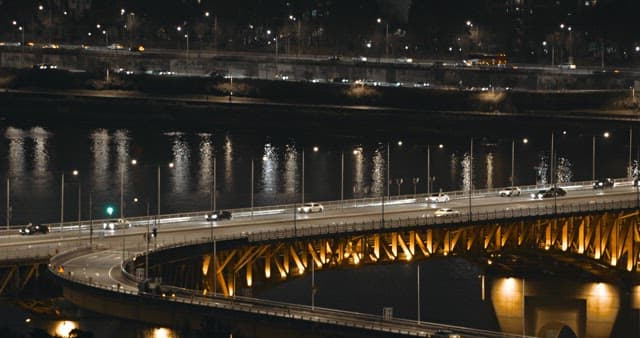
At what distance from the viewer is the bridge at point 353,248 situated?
41.5 metres

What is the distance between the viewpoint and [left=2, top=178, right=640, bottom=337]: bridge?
136 ft

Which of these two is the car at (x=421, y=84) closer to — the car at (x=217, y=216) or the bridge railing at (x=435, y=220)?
the bridge railing at (x=435, y=220)

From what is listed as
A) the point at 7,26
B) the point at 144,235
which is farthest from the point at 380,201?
the point at 7,26

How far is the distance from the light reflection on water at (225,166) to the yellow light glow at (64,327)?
17667 mm

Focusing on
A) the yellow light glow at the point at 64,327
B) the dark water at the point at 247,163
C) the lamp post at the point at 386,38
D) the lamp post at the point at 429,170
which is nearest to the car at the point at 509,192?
the lamp post at the point at 429,170

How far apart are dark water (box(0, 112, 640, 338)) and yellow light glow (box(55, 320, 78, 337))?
0.21ft

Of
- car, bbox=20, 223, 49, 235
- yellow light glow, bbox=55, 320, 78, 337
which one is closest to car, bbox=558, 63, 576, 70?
car, bbox=20, 223, 49, 235

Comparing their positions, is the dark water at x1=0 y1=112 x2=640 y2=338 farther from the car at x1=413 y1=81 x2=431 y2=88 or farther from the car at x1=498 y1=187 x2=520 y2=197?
the car at x1=413 y1=81 x2=431 y2=88

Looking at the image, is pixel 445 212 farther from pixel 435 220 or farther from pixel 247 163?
pixel 247 163

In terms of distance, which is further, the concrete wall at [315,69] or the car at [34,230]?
the concrete wall at [315,69]

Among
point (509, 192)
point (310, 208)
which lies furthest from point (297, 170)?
point (310, 208)

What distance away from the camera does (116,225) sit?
50219 millimetres

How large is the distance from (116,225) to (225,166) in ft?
92.0

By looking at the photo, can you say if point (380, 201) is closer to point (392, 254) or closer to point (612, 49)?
point (392, 254)
